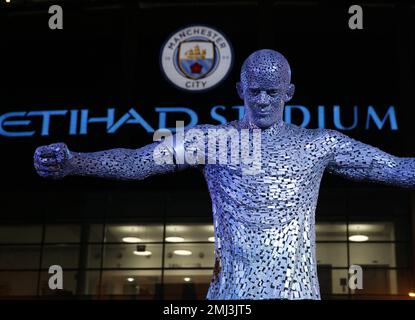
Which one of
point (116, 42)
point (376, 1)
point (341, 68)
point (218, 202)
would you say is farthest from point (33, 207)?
point (218, 202)

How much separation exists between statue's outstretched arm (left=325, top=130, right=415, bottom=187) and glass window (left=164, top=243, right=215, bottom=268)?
18.2m

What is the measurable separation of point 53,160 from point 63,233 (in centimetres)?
1969

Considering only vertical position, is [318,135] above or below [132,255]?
below

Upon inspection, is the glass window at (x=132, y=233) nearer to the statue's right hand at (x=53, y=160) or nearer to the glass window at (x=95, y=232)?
the glass window at (x=95, y=232)

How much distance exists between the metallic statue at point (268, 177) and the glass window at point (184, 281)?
17668 mm

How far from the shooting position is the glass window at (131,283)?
2084cm

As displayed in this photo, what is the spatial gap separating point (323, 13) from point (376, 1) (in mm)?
1440

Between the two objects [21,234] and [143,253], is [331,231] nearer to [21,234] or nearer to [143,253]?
[143,253]

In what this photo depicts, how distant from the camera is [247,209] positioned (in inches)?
111

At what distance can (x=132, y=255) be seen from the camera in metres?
21.4

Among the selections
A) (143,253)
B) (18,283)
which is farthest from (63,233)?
(143,253)

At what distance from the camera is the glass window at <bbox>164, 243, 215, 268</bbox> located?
A: 21000 millimetres

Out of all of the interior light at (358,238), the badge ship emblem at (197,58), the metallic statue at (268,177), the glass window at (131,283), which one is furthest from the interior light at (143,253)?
the metallic statue at (268,177)

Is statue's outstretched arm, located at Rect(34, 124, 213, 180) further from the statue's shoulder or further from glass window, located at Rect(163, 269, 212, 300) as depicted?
glass window, located at Rect(163, 269, 212, 300)
